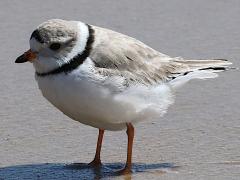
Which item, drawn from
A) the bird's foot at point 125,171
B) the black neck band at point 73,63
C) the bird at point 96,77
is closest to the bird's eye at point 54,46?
the bird at point 96,77

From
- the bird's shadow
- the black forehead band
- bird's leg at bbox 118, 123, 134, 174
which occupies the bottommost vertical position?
the bird's shadow

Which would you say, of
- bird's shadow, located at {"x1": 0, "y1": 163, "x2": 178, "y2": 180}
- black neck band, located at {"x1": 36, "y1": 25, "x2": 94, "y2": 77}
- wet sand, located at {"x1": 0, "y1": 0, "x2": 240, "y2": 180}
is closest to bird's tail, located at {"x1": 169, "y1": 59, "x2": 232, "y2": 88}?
wet sand, located at {"x1": 0, "y1": 0, "x2": 240, "y2": 180}

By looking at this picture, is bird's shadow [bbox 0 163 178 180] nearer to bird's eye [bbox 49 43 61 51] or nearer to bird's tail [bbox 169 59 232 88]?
bird's tail [bbox 169 59 232 88]

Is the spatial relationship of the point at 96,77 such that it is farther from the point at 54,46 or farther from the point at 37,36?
the point at 37,36

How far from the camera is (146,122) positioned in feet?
22.5

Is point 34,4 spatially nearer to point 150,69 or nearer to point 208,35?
point 208,35

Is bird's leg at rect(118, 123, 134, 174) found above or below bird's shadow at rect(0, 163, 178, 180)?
above

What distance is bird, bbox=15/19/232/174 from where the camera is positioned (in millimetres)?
5688

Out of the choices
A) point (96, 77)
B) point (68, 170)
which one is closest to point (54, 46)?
point (96, 77)

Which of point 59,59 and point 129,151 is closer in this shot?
point 59,59

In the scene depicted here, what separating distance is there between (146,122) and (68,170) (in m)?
1.09

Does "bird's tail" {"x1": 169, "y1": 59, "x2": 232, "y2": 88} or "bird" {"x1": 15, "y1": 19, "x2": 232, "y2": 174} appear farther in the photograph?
"bird's tail" {"x1": 169, "y1": 59, "x2": 232, "y2": 88}

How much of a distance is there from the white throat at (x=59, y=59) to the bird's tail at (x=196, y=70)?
92 cm

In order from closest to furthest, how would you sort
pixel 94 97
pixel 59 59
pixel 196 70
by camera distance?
pixel 94 97 → pixel 59 59 → pixel 196 70
